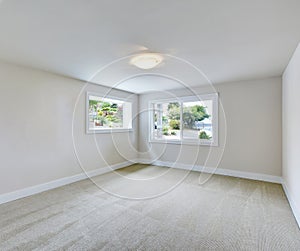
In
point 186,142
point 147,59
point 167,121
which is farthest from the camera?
point 167,121

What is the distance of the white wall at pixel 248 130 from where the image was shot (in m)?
3.73

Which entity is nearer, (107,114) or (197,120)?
(197,120)

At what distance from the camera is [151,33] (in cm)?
200

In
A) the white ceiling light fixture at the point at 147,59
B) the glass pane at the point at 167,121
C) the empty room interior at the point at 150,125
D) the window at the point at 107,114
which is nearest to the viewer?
the empty room interior at the point at 150,125

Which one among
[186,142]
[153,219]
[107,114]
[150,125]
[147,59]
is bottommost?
[153,219]

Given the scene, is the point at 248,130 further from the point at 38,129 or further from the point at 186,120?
the point at 38,129

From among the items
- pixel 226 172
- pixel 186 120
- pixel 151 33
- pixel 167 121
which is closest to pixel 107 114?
pixel 167 121

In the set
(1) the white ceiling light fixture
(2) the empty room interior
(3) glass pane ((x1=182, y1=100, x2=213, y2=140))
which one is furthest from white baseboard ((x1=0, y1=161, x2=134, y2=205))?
(1) the white ceiling light fixture

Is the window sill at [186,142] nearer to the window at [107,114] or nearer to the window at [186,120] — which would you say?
the window at [186,120]

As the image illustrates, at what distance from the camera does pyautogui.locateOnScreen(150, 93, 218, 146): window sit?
14.6 ft

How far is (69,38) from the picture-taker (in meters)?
2.09

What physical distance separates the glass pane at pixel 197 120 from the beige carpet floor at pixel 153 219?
58.4 inches

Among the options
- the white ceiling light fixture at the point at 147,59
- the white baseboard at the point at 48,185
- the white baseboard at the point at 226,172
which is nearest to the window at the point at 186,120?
the white baseboard at the point at 226,172

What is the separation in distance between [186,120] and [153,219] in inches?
123
